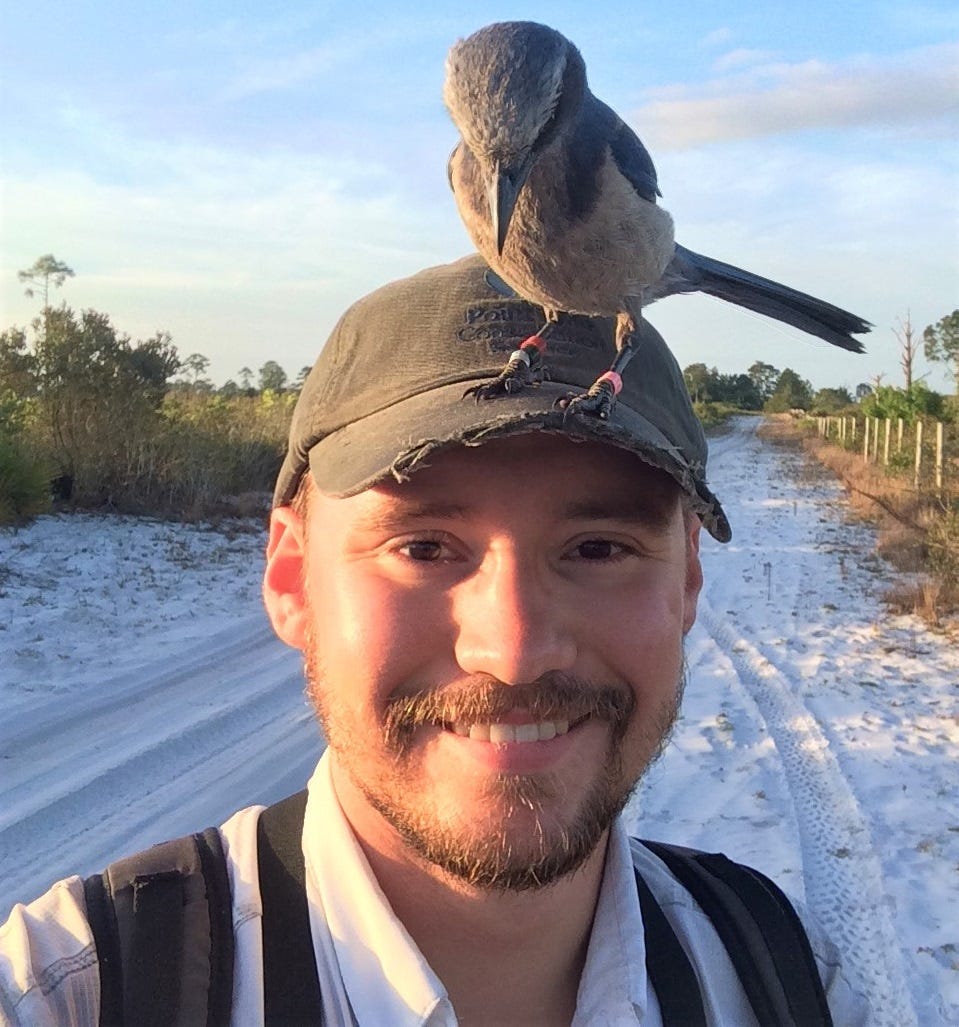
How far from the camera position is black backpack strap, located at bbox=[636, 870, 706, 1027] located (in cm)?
144

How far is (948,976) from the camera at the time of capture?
376cm

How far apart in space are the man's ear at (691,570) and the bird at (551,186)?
380 mm

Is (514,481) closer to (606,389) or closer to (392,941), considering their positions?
(606,389)

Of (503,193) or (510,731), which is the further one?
(503,193)

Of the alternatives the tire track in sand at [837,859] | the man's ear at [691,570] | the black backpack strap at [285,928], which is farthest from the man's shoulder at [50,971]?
the tire track in sand at [837,859]

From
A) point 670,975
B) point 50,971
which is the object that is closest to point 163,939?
point 50,971

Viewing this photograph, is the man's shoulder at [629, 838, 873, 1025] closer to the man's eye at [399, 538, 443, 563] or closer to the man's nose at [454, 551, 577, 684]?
the man's nose at [454, 551, 577, 684]

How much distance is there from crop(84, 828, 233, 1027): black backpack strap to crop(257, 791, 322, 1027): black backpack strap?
56mm

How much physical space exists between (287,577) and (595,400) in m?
0.70

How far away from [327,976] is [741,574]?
1130cm

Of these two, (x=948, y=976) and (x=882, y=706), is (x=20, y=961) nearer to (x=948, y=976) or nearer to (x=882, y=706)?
(x=948, y=976)

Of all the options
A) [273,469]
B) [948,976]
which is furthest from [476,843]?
[273,469]

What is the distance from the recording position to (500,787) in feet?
4.65

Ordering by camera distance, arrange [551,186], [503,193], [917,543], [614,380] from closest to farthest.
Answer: [614,380] → [503,193] → [551,186] → [917,543]
